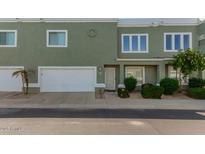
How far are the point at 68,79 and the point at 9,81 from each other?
517cm

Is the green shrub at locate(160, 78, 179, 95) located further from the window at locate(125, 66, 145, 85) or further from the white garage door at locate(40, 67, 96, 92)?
the white garage door at locate(40, 67, 96, 92)

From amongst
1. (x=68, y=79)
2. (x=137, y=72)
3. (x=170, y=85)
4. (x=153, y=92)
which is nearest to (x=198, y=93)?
(x=170, y=85)

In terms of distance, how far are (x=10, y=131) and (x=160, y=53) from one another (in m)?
19.3

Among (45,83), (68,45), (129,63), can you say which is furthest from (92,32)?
(45,83)

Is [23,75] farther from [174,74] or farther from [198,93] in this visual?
[198,93]

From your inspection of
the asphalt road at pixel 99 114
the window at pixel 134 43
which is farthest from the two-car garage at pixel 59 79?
the asphalt road at pixel 99 114

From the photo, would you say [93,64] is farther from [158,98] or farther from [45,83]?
[158,98]

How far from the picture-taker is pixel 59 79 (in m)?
24.5

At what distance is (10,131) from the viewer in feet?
27.2

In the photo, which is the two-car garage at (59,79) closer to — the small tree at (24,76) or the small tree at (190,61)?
the small tree at (24,76)

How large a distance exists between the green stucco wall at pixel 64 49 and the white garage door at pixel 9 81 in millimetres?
730

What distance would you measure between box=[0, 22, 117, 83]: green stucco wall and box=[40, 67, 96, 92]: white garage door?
50 cm

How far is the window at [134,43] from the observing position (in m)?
25.6

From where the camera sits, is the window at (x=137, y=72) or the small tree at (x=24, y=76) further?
the window at (x=137, y=72)
